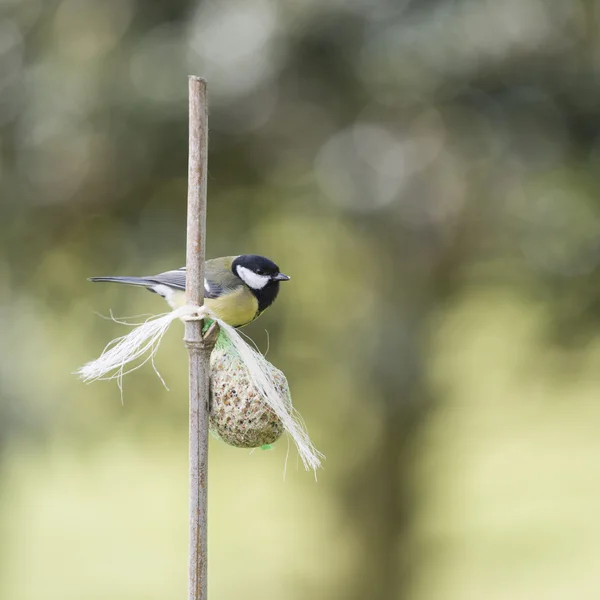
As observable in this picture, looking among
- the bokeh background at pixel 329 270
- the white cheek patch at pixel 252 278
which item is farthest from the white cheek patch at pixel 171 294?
the bokeh background at pixel 329 270

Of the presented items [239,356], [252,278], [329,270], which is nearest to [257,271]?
[252,278]

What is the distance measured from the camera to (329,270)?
2.86 meters

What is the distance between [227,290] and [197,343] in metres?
0.44

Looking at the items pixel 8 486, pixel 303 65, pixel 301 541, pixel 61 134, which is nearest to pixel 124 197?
pixel 61 134

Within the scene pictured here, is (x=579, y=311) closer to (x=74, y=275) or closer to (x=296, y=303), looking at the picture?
(x=296, y=303)

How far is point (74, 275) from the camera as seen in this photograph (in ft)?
9.54

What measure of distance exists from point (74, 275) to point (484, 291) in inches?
65.5

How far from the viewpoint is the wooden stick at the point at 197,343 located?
2.16ft

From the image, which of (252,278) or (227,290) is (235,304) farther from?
(252,278)

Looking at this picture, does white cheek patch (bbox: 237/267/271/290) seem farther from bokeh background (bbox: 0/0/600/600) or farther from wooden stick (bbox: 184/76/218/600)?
bokeh background (bbox: 0/0/600/600)

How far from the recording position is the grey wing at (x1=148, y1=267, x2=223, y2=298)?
1114 millimetres

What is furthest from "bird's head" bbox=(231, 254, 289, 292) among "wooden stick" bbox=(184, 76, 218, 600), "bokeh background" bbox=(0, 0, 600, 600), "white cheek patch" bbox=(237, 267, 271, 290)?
"bokeh background" bbox=(0, 0, 600, 600)

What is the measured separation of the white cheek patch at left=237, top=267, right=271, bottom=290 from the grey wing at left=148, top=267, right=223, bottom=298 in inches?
4.5

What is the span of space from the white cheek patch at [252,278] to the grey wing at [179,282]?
0.11 metres
